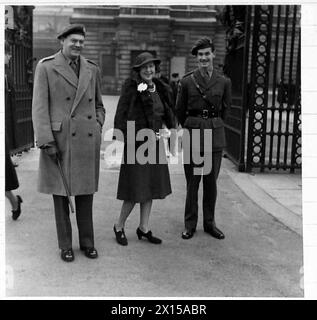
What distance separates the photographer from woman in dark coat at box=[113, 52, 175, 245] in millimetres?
4195

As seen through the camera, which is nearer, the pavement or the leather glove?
the pavement

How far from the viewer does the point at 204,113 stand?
454cm

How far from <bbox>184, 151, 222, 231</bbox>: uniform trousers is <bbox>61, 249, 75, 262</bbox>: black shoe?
4.18ft

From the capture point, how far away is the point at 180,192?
6.48 metres

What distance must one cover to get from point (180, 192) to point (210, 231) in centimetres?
172

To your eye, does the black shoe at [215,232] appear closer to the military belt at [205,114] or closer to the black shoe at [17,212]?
the military belt at [205,114]

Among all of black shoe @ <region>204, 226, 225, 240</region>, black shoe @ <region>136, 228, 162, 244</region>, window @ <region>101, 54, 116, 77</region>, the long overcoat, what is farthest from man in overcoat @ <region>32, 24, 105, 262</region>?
window @ <region>101, 54, 116, 77</region>

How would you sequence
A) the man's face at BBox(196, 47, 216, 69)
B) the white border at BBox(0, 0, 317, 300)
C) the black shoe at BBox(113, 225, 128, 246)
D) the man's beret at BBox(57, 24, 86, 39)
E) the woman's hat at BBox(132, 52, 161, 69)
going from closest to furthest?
the white border at BBox(0, 0, 317, 300)
the man's beret at BBox(57, 24, 86, 39)
the woman's hat at BBox(132, 52, 161, 69)
the man's face at BBox(196, 47, 216, 69)
the black shoe at BBox(113, 225, 128, 246)

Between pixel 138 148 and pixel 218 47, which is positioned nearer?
pixel 138 148

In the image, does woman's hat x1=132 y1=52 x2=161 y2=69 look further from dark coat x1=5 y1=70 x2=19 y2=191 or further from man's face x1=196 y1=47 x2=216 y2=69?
dark coat x1=5 y1=70 x2=19 y2=191

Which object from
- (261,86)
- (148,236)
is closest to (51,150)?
(148,236)

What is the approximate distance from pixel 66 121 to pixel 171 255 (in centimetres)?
150
